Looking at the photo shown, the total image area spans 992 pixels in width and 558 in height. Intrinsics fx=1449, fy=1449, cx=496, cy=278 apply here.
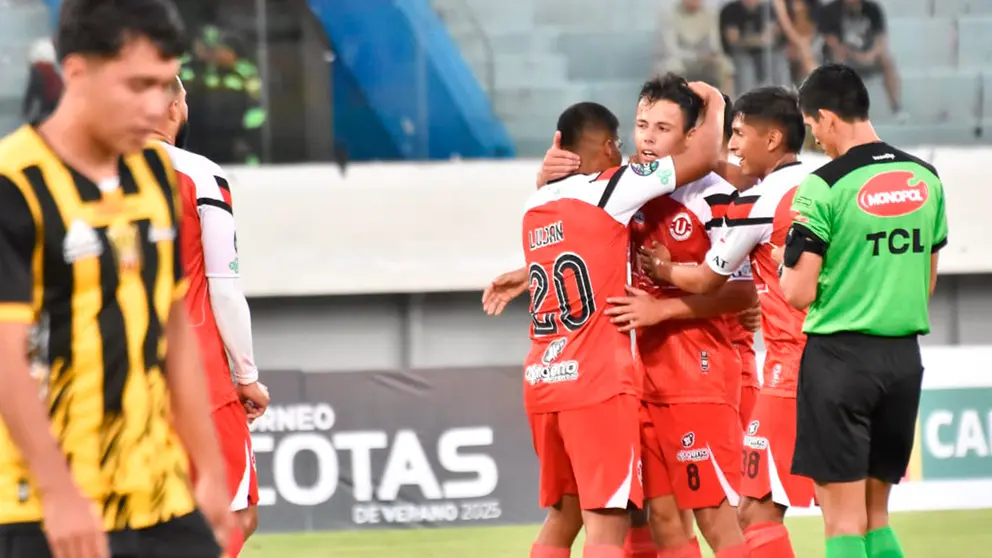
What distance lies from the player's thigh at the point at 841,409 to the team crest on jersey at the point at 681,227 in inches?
25.4

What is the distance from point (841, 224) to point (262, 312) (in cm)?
623

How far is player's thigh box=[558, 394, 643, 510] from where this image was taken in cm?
476

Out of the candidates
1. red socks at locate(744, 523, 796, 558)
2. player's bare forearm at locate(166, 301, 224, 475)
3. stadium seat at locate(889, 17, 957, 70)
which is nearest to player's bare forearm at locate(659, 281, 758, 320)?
red socks at locate(744, 523, 796, 558)

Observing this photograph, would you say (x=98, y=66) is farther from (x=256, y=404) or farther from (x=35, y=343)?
(x=256, y=404)

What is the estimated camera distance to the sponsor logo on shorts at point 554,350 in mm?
4914

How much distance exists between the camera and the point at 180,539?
2703mm

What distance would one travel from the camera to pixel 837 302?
15.5ft

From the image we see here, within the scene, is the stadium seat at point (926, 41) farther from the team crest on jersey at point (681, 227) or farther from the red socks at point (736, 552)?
the red socks at point (736, 552)

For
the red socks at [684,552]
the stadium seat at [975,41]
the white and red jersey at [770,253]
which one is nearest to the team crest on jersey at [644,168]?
the white and red jersey at [770,253]

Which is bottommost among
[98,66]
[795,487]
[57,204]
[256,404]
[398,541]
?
[398,541]

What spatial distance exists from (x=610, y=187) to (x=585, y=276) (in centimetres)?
31

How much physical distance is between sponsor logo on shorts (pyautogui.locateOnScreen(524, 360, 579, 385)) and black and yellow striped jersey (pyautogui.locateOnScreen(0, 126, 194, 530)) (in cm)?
226

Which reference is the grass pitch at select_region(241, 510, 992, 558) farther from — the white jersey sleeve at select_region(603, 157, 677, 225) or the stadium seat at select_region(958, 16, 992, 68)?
the stadium seat at select_region(958, 16, 992, 68)

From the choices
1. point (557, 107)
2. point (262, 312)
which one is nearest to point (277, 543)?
point (262, 312)
